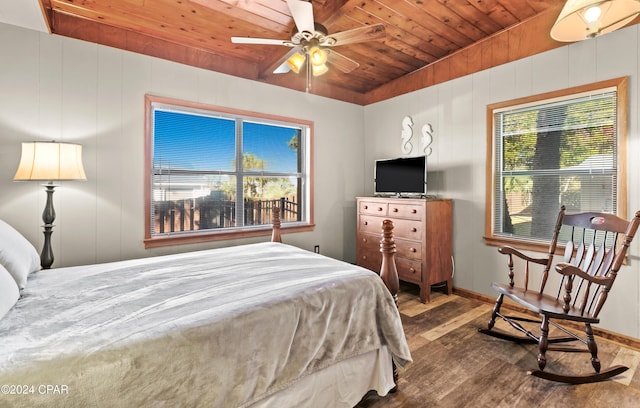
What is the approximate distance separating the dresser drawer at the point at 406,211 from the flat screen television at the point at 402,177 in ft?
0.79

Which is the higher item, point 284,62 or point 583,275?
point 284,62

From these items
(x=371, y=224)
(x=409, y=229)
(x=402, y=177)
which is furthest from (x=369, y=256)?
(x=402, y=177)

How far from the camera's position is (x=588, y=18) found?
1.93 meters

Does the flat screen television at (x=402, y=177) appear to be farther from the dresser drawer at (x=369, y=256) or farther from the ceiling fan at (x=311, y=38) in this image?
the ceiling fan at (x=311, y=38)

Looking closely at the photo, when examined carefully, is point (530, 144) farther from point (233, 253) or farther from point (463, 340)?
point (233, 253)

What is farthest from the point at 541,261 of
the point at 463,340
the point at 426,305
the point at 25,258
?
the point at 25,258

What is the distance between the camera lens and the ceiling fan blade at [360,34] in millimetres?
2182

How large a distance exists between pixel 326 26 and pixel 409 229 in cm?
218

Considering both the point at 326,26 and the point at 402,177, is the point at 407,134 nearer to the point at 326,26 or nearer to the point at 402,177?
the point at 402,177

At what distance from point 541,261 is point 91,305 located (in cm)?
304

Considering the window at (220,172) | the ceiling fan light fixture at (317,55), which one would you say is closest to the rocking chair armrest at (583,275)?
the ceiling fan light fixture at (317,55)

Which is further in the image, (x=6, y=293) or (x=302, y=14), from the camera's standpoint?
(x=302, y=14)

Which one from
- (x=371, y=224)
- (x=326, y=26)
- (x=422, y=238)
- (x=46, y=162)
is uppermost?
(x=326, y=26)

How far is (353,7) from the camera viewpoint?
2.56m
